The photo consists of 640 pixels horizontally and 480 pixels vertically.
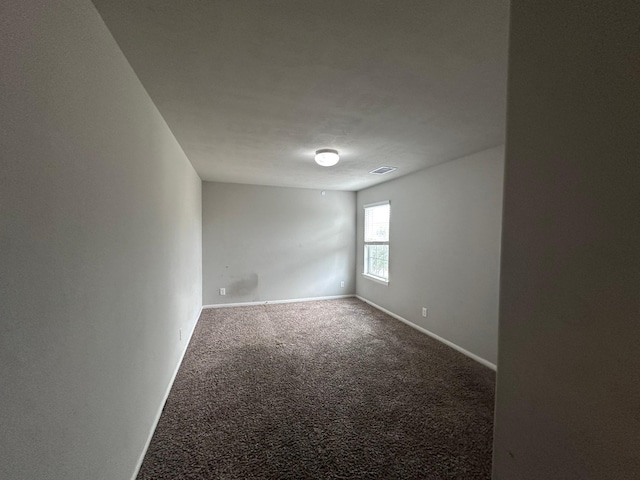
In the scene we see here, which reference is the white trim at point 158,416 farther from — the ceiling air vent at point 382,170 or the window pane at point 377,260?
the ceiling air vent at point 382,170

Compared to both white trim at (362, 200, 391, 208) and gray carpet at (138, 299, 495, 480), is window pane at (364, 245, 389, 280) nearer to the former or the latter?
white trim at (362, 200, 391, 208)

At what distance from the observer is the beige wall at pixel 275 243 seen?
4738 mm

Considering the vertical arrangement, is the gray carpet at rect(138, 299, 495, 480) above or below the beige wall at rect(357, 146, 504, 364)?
below

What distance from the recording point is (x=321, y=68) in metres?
1.44

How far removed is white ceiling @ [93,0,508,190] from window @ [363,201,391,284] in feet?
7.06

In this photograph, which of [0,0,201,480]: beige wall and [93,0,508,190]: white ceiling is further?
[93,0,508,190]: white ceiling

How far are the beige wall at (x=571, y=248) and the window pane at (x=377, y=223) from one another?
3891mm

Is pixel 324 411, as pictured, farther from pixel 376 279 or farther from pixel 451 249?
pixel 376 279

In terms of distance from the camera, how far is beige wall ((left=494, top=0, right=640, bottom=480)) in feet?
1.46

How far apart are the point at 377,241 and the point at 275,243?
1.98 metres

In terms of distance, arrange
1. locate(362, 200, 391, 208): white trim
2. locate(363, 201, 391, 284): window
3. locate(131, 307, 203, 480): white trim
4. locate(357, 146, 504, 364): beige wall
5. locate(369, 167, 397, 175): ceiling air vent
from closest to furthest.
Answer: locate(131, 307, 203, 480): white trim, locate(357, 146, 504, 364): beige wall, locate(369, 167, 397, 175): ceiling air vent, locate(362, 200, 391, 208): white trim, locate(363, 201, 391, 284): window

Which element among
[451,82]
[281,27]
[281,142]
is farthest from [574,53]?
[281,142]

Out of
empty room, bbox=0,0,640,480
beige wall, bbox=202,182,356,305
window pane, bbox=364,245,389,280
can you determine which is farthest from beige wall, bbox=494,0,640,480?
beige wall, bbox=202,182,356,305

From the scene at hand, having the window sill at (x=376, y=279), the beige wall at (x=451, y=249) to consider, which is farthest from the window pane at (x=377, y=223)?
the window sill at (x=376, y=279)
